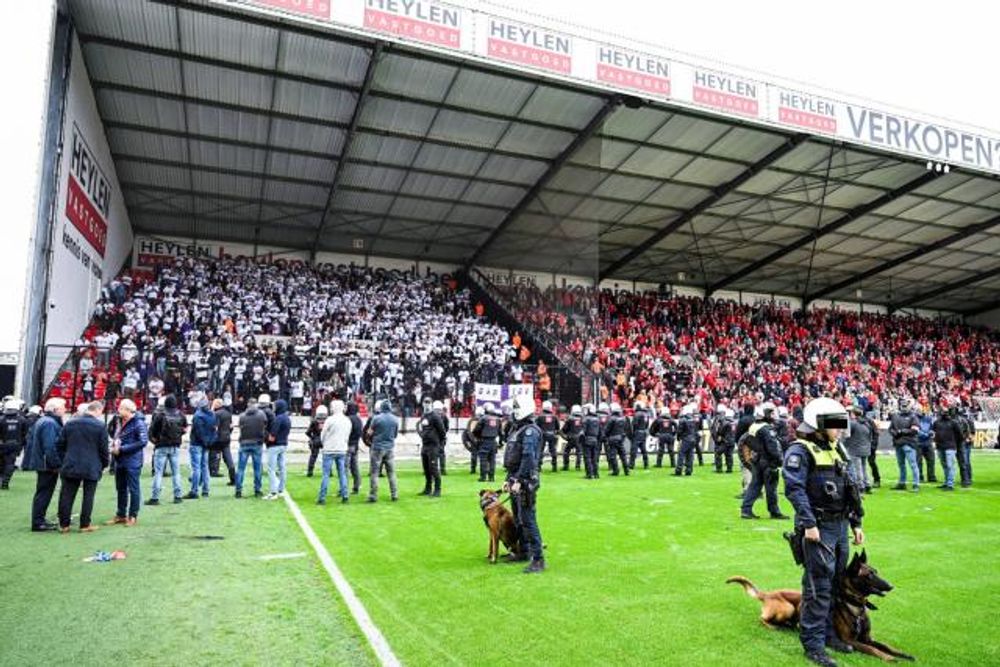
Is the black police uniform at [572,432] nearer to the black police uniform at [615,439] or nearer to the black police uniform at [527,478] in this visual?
the black police uniform at [615,439]

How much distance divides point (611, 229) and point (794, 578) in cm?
2553

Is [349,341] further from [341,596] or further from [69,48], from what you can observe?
[341,596]

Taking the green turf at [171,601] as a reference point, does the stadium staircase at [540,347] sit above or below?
above

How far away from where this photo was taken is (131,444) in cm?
944

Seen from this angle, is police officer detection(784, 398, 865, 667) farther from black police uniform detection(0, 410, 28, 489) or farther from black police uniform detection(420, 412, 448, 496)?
black police uniform detection(0, 410, 28, 489)

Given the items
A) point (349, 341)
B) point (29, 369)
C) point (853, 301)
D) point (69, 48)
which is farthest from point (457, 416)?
point (853, 301)

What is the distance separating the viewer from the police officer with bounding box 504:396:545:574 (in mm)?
6859

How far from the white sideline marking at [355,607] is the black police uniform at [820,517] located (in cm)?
273

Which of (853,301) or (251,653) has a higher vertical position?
(853,301)

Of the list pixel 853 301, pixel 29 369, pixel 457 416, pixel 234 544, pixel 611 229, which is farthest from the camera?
pixel 853 301

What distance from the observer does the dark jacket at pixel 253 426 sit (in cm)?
1167

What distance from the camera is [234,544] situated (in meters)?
8.05

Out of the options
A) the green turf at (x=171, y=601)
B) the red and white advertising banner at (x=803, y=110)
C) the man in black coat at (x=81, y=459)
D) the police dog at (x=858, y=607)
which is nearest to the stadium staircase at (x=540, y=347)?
the red and white advertising banner at (x=803, y=110)

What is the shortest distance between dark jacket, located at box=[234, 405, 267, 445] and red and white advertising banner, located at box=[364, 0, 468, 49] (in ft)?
34.3
